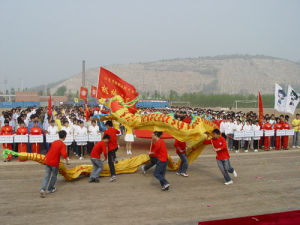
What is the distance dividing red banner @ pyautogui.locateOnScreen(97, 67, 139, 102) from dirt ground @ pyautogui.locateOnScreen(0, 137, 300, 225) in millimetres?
4180

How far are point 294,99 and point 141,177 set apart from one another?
9671mm

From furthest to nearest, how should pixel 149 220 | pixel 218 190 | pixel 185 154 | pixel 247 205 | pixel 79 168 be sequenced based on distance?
1. pixel 185 154
2. pixel 79 168
3. pixel 218 190
4. pixel 247 205
5. pixel 149 220

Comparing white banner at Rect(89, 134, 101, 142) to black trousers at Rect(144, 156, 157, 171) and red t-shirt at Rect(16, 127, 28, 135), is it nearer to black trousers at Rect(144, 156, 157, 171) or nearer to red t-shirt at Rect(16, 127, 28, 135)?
red t-shirt at Rect(16, 127, 28, 135)

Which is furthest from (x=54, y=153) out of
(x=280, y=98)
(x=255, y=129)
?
(x=280, y=98)

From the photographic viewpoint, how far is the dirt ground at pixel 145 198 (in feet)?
18.4

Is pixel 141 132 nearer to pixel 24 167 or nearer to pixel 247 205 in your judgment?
pixel 24 167

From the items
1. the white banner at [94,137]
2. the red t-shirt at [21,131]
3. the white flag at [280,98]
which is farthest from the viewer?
the white flag at [280,98]

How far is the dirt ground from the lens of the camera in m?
5.62

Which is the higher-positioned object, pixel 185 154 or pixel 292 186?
pixel 185 154

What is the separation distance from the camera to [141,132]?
1384cm

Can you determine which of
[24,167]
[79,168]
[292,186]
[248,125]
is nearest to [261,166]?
[292,186]

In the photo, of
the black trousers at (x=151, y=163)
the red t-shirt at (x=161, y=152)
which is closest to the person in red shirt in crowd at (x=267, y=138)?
the black trousers at (x=151, y=163)

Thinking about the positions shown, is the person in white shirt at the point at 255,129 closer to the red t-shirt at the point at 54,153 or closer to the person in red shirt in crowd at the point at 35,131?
the red t-shirt at the point at 54,153

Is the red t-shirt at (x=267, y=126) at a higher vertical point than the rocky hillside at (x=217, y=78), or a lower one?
lower
